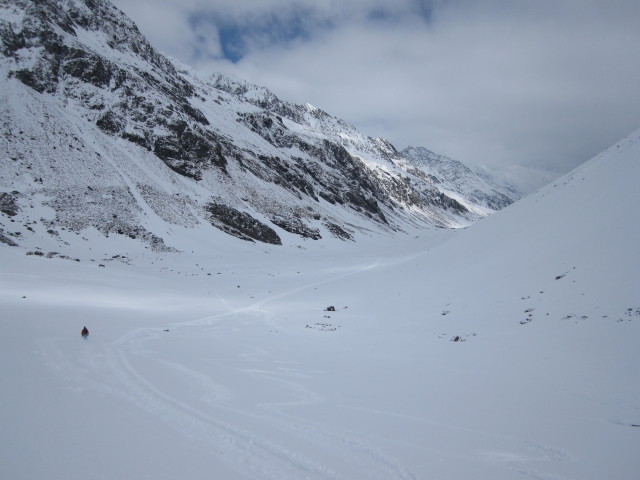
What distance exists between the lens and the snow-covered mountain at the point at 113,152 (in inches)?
1704

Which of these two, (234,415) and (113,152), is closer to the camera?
(234,415)

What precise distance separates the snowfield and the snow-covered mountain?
20.9m

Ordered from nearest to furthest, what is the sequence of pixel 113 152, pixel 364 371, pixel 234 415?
pixel 234 415
pixel 364 371
pixel 113 152

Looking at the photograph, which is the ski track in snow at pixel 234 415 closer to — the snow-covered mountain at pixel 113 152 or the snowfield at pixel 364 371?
the snowfield at pixel 364 371

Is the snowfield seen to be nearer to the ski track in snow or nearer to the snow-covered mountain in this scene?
the ski track in snow

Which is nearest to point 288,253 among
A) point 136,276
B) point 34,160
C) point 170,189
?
point 170,189

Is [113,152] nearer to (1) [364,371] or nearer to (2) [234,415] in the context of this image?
(1) [364,371]

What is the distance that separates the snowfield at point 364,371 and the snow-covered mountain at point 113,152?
2089 cm

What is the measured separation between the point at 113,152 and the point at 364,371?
206 ft

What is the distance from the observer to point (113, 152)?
58.1 m

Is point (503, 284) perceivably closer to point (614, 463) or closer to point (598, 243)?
point (598, 243)

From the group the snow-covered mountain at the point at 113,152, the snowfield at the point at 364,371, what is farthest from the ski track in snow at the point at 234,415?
the snow-covered mountain at the point at 113,152

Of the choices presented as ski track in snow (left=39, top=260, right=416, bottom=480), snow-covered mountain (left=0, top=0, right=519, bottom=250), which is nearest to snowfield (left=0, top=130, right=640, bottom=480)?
ski track in snow (left=39, top=260, right=416, bottom=480)

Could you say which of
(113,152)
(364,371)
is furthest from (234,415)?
(113,152)
